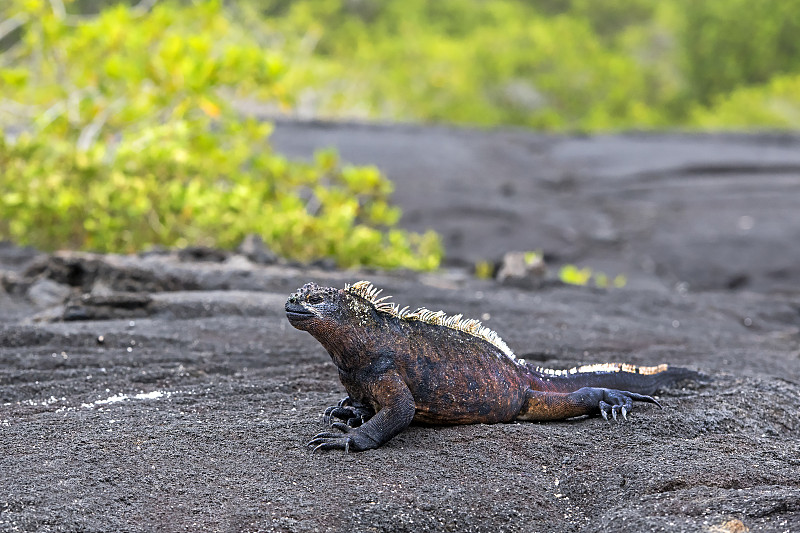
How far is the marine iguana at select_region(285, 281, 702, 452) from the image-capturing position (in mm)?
3293

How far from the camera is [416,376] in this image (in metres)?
3.41

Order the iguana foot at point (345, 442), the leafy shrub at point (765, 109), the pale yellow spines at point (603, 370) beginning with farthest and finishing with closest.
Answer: the leafy shrub at point (765, 109)
the pale yellow spines at point (603, 370)
the iguana foot at point (345, 442)

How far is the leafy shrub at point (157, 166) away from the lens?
7.77m

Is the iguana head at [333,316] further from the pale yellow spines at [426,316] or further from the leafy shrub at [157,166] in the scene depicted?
the leafy shrub at [157,166]

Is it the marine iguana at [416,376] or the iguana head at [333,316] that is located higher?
the iguana head at [333,316]

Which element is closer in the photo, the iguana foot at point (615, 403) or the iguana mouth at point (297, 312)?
the iguana mouth at point (297, 312)

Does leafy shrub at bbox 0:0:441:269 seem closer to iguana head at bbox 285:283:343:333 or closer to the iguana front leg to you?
iguana head at bbox 285:283:343:333

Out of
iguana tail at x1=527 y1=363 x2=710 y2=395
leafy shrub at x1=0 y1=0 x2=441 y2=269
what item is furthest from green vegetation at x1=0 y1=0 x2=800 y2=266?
iguana tail at x1=527 y1=363 x2=710 y2=395

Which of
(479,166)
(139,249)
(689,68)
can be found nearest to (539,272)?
(139,249)

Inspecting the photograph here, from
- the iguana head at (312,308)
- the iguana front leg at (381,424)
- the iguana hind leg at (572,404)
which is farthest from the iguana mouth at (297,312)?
the iguana hind leg at (572,404)

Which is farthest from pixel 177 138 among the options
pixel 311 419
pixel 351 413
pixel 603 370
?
pixel 603 370

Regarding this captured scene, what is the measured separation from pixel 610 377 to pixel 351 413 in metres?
1.20

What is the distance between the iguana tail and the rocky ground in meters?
0.09

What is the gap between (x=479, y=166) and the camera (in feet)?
45.6
